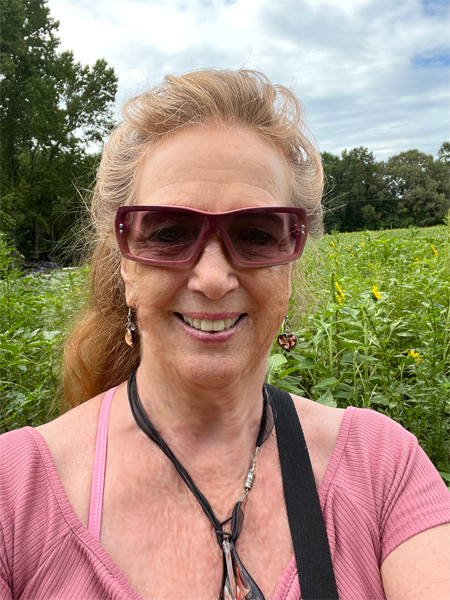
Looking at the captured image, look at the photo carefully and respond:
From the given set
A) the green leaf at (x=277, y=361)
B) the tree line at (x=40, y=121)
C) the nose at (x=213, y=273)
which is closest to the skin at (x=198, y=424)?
the nose at (x=213, y=273)

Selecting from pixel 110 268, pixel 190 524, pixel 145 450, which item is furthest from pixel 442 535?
pixel 110 268

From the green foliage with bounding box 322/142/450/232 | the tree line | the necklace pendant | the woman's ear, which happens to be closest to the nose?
the woman's ear

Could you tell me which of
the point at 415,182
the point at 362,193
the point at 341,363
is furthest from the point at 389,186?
the point at 341,363

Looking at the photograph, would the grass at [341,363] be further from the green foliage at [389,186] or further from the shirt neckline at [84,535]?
the green foliage at [389,186]

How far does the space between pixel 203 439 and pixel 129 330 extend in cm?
47

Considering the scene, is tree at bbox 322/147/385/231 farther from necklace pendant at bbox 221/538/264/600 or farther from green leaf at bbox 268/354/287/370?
necklace pendant at bbox 221/538/264/600

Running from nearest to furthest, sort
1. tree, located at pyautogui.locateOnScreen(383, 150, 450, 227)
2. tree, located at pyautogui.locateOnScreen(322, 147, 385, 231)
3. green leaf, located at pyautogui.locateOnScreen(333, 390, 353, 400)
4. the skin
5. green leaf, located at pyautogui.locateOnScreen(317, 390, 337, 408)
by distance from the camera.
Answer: the skin → green leaf, located at pyautogui.locateOnScreen(317, 390, 337, 408) → green leaf, located at pyautogui.locateOnScreen(333, 390, 353, 400) → tree, located at pyautogui.locateOnScreen(383, 150, 450, 227) → tree, located at pyautogui.locateOnScreen(322, 147, 385, 231)

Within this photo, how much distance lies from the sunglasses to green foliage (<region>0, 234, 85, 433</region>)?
0.78 m

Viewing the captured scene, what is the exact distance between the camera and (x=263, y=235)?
1386 mm

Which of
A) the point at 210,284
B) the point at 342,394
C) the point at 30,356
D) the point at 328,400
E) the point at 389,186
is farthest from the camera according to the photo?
the point at 389,186

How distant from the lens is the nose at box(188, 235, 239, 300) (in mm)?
1290

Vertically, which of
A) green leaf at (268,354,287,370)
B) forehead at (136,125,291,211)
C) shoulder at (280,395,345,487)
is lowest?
shoulder at (280,395,345,487)

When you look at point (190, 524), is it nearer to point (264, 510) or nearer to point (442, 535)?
point (264, 510)

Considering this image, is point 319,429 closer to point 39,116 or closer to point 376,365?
point 376,365
